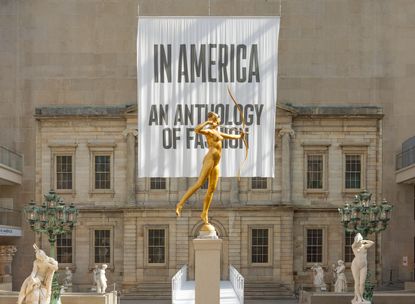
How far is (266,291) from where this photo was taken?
4197 cm

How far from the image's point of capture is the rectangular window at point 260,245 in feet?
140

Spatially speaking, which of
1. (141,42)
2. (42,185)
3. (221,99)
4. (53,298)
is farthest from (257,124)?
(42,185)

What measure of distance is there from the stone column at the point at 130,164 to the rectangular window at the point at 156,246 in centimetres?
182

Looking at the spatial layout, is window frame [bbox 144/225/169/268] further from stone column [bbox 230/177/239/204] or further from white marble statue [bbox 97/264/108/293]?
white marble statue [bbox 97/264/108/293]

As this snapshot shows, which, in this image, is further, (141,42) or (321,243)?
(321,243)

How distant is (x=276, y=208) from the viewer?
42.4m

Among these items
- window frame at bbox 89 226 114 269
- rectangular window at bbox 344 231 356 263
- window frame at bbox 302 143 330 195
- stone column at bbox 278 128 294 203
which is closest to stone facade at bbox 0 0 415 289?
window frame at bbox 302 143 330 195

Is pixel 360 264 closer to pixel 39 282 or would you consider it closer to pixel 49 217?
pixel 49 217

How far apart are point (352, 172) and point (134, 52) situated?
39.9 ft

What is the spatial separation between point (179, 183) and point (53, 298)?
14.3m

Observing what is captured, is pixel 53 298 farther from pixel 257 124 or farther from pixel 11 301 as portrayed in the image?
pixel 257 124

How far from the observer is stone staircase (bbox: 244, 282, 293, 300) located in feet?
136

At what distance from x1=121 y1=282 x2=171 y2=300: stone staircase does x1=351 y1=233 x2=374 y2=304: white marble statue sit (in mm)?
14612

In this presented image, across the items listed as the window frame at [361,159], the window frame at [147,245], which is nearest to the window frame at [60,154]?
the window frame at [147,245]
